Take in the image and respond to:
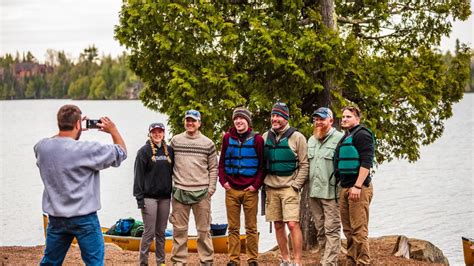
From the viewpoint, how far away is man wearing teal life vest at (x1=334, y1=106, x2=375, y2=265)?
32.5ft

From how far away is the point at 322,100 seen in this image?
14547 mm

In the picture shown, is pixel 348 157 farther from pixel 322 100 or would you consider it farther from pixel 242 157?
pixel 322 100

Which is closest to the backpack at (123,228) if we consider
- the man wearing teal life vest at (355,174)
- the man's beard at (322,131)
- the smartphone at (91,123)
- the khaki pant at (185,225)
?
the khaki pant at (185,225)

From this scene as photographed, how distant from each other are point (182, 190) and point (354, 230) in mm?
2305

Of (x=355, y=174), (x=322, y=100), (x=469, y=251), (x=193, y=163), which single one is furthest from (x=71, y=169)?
(x=469, y=251)

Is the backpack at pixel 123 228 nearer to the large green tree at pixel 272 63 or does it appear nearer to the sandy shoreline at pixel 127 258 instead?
the sandy shoreline at pixel 127 258

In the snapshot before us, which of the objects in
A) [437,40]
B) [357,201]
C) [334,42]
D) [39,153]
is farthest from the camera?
[437,40]

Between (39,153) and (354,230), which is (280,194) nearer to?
(354,230)

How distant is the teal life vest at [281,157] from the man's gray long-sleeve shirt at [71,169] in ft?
11.6

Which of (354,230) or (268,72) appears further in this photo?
(268,72)

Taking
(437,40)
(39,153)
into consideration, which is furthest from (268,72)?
(39,153)

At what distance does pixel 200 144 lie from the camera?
10195 mm

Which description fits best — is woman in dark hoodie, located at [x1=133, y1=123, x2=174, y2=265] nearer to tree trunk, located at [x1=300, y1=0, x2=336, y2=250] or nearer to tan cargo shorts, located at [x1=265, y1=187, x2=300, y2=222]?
tan cargo shorts, located at [x1=265, y1=187, x2=300, y2=222]

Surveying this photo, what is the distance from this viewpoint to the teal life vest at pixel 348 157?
9.93m
